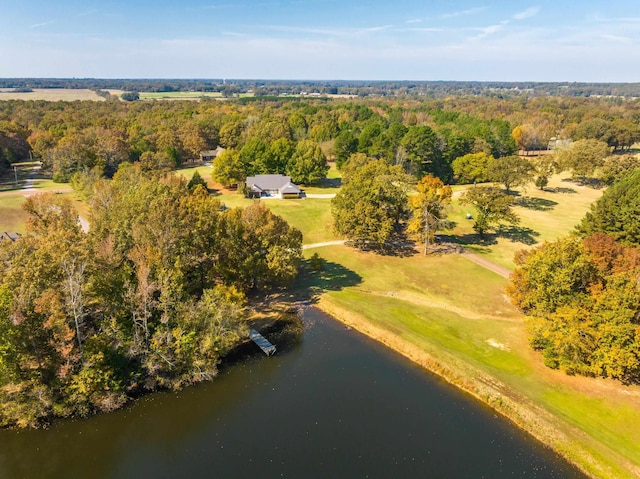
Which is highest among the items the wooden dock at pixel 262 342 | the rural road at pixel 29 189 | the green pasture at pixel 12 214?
the rural road at pixel 29 189

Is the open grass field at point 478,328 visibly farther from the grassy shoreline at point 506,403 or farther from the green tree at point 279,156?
the green tree at point 279,156

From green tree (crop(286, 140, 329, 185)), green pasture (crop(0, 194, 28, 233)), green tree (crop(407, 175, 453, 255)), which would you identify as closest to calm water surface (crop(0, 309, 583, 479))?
green tree (crop(407, 175, 453, 255))

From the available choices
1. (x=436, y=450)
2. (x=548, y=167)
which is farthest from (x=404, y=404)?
(x=548, y=167)

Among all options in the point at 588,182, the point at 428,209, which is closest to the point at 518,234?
the point at 428,209

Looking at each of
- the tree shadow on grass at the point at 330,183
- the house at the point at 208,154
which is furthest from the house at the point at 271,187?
the house at the point at 208,154

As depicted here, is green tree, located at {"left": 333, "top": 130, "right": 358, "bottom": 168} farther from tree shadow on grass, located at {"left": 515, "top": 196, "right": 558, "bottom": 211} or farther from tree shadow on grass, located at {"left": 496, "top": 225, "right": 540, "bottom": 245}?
tree shadow on grass, located at {"left": 496, "top": 225, "right": 540, "bottom": 245}

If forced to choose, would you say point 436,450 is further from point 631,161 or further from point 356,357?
point 631,161

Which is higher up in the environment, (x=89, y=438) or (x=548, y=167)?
(x=548, y=167)
